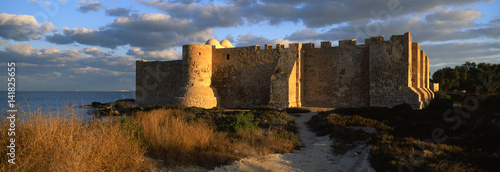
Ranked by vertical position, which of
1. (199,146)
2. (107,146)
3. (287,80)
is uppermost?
(287,80)

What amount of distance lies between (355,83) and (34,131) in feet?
60.4

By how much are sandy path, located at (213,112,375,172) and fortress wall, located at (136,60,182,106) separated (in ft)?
60.2

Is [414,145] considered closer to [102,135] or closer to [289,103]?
[102,135]

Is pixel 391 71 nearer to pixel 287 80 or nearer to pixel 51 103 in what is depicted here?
pixel 287 80

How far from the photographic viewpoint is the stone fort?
1795 centimetres

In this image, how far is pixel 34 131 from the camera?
414cm

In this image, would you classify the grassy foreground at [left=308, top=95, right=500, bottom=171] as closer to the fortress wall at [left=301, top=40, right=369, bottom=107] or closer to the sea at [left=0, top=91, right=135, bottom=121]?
the sea at [left=0, top=91, right=135, bottom=121]

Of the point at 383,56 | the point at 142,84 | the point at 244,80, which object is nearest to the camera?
the point at 383,56

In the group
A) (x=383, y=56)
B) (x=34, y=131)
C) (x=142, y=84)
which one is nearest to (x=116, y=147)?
(x=34, y=131)

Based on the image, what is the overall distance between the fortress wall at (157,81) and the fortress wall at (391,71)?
589 inches

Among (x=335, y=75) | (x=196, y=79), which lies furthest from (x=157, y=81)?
(x=335, y=75)

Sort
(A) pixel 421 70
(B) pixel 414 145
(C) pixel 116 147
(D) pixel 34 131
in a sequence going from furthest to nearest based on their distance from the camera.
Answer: (A) pixel 421 70, (B) pixel 414 145, (C) pixel 116 147, (D) pixel 34 131

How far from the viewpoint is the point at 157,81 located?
2606 centimetres

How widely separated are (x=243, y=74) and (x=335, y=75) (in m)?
6.83
